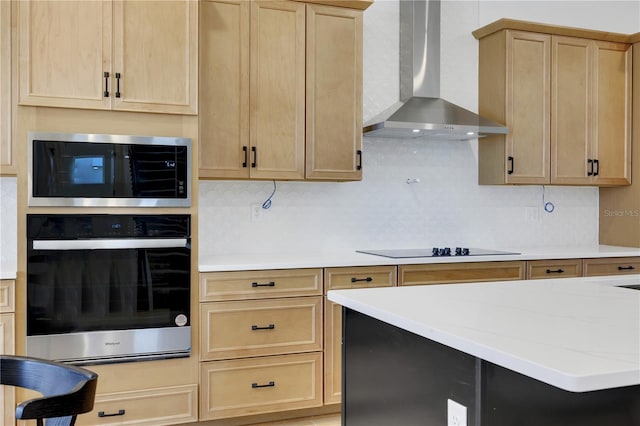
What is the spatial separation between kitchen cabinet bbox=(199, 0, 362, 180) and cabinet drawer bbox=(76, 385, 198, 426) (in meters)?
1.23

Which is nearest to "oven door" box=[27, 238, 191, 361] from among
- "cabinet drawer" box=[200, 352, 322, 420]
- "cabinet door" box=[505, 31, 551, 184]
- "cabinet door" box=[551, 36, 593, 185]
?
"cabinet drawer" box=[200, 352, 322, 420]

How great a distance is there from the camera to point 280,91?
3.55m

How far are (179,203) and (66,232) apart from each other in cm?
57

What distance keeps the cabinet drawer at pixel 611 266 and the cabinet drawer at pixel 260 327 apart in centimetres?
196

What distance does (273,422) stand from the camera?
11.0 ft

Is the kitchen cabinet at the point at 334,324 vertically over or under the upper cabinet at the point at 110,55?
under

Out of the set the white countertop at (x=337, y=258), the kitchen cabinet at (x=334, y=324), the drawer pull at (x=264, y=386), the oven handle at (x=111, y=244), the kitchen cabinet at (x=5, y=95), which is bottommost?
the drawer pull at (x=264, y=386)

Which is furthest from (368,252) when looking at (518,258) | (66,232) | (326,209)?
(66,232)

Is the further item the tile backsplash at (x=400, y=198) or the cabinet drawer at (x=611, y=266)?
the cabinet drawer at (x=611, y=266)

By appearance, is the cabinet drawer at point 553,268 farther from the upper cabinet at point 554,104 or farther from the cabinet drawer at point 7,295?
the cabinet drawer at point 7,295

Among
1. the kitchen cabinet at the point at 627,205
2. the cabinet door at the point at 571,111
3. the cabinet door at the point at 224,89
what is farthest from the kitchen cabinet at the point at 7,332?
the kitchen cabinet at the point at 627,205

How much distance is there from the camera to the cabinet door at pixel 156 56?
300 cm

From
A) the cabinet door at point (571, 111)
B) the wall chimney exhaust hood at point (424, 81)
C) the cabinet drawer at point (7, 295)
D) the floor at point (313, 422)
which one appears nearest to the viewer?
the cabinet drawer at point (7, 295)

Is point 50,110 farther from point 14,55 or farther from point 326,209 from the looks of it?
point 326,209
